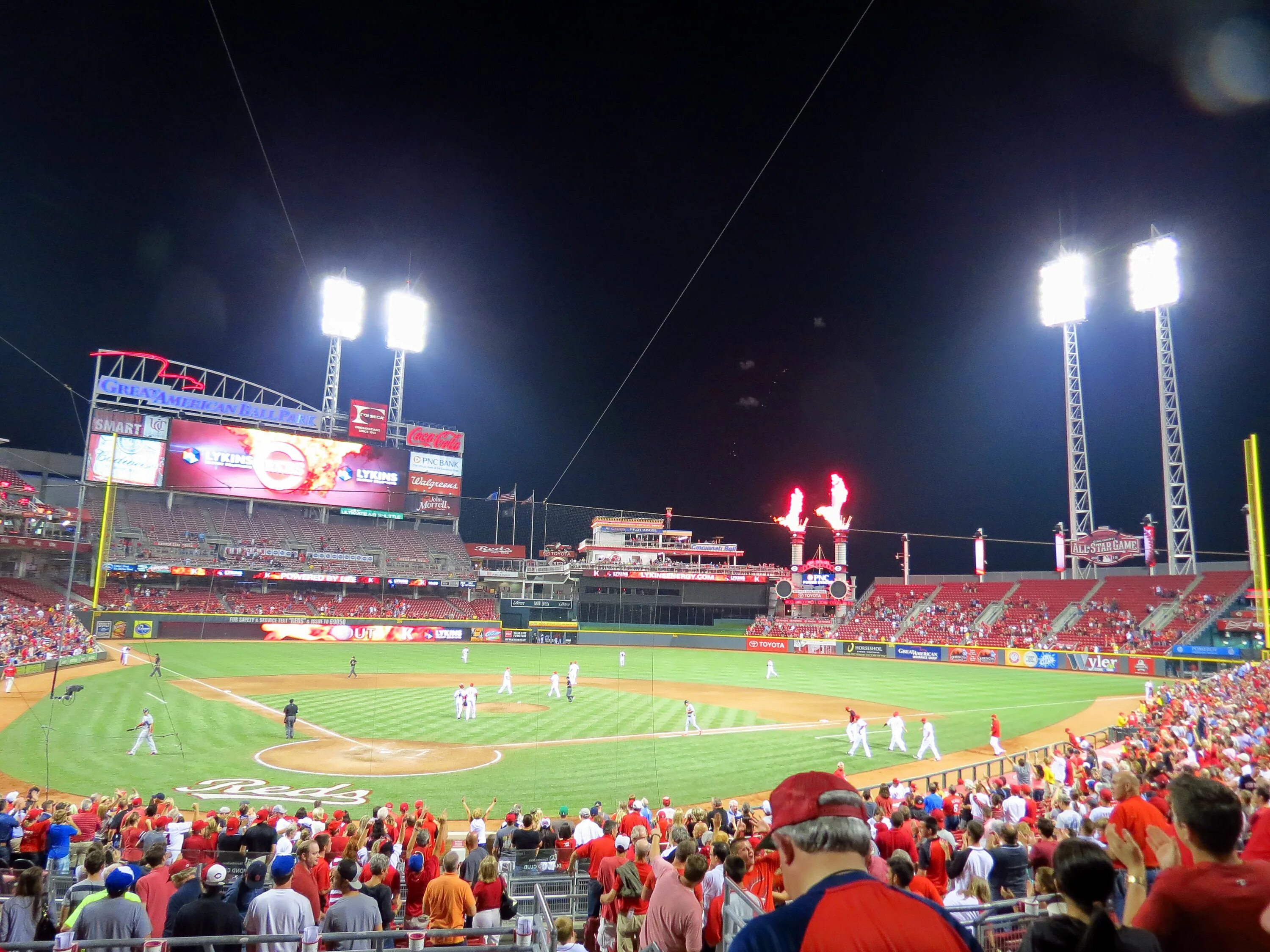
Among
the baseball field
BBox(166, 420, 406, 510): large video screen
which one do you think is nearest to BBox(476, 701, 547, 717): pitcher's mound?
the baseball field

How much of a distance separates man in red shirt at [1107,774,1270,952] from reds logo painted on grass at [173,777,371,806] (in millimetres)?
15165

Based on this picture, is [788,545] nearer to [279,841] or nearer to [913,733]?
[913,733]

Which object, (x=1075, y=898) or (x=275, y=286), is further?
(x=275, y=286)

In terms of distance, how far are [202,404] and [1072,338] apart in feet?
219

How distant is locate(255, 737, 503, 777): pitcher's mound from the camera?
17.3m

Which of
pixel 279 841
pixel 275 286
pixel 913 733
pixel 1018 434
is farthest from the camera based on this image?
pixel 1018 434

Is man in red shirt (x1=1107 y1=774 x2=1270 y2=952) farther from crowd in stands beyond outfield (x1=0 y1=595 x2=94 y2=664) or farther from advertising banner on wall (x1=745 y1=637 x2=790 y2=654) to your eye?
advertising banner on wall (x1=745 y1=637 x2=790 y2=654)

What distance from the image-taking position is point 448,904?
19.2ft

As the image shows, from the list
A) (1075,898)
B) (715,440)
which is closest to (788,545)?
(715,440)

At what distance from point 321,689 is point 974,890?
2922 centimetres

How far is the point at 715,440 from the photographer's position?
59.0m

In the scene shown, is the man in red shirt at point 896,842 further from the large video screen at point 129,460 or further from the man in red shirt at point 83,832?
the large video screen at point 129,460

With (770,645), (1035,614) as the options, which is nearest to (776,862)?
(1035,614)

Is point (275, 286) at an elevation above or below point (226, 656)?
above
